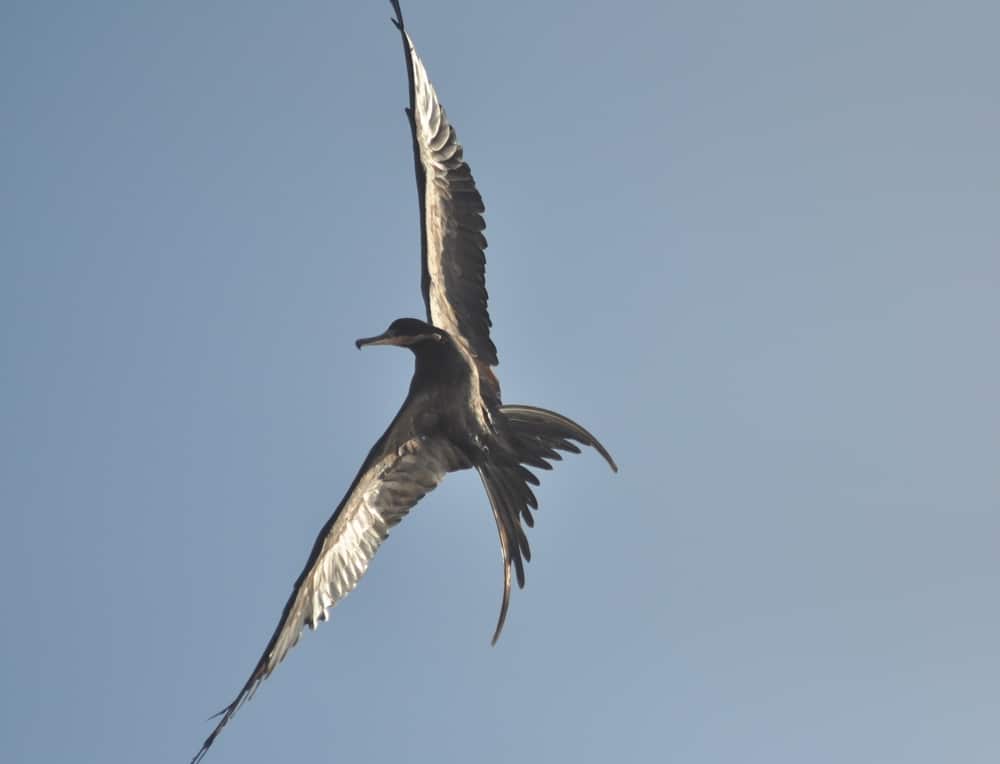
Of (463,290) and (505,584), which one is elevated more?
(463,290)

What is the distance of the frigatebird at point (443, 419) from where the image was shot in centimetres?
845

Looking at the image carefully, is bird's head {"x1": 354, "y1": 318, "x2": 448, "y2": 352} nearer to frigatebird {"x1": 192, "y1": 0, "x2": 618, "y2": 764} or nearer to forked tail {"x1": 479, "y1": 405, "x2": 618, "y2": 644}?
frigatebird {"x1": 192, "y1": 0, "x2": 618, "y2": 764}

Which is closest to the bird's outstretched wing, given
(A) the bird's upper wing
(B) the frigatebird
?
(B) the frigatebird

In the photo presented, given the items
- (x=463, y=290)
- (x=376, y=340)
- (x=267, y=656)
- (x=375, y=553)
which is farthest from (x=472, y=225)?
(x=267, y=656)

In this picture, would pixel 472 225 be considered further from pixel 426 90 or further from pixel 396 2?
pixel 396 2

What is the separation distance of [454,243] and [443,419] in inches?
47.8

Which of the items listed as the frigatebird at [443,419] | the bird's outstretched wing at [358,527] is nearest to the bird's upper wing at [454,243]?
the frigatebird at [443,419]

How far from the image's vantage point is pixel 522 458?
8703 mm

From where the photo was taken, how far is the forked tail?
28.0 ft

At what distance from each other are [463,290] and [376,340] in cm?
93

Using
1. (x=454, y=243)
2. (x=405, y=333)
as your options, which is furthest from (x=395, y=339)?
(x=454, y=243)

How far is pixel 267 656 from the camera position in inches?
304

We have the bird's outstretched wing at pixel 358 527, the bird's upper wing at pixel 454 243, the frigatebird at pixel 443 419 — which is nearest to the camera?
the bird's outstretched wing at pixel 358 527

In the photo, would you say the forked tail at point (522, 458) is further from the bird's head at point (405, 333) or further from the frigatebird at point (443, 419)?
the bird's head at point (405, 333)
